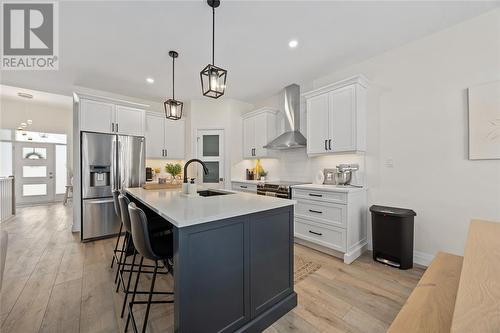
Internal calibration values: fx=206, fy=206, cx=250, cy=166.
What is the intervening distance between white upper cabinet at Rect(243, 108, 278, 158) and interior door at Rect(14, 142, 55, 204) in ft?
22.5

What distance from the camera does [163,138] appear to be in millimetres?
4785

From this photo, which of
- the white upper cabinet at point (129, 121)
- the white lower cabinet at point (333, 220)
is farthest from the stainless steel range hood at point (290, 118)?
the white upper cabinet at point (129, 121)

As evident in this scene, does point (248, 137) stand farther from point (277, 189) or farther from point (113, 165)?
point (113, 165)

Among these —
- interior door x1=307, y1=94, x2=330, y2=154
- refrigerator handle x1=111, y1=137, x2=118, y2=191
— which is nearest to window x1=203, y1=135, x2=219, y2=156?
refrigerator handle x1=111, y1=137, x2=118, y2=191

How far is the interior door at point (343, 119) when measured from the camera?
283cm

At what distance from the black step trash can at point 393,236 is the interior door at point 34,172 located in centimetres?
924

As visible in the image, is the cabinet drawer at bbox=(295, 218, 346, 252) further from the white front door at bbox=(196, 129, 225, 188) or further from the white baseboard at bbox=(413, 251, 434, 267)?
the white front door at bbox=(196, 129, 225, 188)

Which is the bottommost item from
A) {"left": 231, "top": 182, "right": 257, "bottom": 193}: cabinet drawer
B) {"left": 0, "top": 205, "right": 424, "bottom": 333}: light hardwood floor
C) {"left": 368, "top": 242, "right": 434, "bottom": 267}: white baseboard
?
{"left": 0, "top": 205, "right": 424, "bottom": 333}: light hardwood floor

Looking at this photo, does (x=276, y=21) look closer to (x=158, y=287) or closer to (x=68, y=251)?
(x=158, y=287)

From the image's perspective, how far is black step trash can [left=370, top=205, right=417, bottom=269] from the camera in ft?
7.97

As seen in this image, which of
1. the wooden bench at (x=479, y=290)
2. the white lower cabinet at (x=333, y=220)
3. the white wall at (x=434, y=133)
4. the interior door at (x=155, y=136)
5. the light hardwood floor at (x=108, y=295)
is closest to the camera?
the wooden bench at (x=479, y=290)

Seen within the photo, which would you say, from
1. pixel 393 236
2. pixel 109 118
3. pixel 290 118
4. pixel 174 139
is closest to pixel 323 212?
pixel 393 236

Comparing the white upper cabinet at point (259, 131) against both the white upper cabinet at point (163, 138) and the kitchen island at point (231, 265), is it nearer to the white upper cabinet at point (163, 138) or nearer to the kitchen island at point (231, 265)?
the white upper cabinet at point (163, 138)
